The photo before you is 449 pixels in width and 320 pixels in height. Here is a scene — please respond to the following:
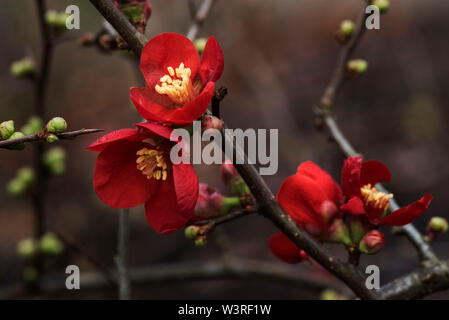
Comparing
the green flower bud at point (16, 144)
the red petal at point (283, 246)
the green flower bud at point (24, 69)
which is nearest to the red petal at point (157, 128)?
the green flower bud at point (16, 144)

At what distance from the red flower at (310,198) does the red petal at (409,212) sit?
114mm

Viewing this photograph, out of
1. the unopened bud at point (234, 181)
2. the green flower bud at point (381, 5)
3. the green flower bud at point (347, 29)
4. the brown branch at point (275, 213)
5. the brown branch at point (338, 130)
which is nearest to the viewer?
the brown branch at point (275, 213)

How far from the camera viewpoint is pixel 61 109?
3598mm

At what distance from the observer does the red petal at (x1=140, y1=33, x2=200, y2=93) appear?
0.87 m

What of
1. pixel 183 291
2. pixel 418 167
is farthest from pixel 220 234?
pixel 418 167

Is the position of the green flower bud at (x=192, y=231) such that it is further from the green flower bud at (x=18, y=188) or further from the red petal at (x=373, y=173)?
the green flower bud at (x=18, y=188)

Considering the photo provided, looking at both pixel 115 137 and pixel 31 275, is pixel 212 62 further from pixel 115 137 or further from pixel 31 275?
pixel 31 275

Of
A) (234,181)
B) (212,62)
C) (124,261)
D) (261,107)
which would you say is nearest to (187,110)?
(212,62)

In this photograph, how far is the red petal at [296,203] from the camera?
92 centimetres

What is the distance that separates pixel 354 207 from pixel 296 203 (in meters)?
0.12

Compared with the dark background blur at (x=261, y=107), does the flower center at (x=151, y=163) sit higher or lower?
lower

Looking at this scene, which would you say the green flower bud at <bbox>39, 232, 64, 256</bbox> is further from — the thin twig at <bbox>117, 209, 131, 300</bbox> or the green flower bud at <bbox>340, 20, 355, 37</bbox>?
the green flower bud at <bbox>340, 20, 355, 37</bbox>

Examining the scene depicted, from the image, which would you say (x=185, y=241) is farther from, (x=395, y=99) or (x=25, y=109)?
(x=395, y=99)

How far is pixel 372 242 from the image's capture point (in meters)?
0.94
